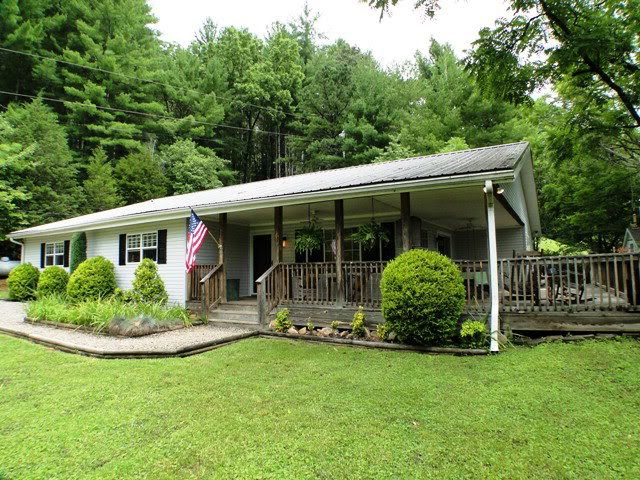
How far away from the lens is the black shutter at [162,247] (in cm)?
1195

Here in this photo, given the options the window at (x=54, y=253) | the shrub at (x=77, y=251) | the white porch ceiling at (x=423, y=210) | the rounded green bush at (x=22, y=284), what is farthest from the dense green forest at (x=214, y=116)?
the white porch ceiling at (x=423, y=210)

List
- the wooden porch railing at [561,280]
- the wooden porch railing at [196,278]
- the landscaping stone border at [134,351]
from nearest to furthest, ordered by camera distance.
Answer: the wooden porch railing at [561,280] → the landscaping stone border at [134,351] → the wooden porch railing at [196,278]

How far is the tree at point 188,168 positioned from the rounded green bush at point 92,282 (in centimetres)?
1421

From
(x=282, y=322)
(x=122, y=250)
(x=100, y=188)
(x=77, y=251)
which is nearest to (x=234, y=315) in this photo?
(x=282, y=322)

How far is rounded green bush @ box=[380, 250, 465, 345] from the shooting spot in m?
6.28

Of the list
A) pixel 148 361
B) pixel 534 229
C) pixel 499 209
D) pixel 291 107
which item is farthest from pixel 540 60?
pixel 291 107

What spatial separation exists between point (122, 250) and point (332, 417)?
11895 millimetres

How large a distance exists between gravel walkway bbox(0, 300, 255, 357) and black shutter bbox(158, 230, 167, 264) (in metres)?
3.52

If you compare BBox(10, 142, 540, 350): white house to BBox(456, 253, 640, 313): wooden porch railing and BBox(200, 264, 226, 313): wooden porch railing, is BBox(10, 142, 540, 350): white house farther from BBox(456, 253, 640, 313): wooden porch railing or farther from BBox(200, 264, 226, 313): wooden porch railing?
BBox(456, 253, 640, 313): wooden porch railing

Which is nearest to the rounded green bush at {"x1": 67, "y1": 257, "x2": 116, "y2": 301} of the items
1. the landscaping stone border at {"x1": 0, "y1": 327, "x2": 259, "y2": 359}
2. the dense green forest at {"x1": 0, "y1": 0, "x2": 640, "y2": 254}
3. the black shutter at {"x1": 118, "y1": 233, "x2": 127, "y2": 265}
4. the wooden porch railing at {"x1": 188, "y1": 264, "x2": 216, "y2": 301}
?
the black shutter at {"x1": 118, "y1": 233, "x2": 127, "y2": 265}

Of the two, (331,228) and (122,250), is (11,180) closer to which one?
(122,250)

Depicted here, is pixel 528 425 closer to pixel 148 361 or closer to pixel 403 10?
pixel 148 361

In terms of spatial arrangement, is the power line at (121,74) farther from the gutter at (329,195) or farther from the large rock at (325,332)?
the large rock at (325,332)

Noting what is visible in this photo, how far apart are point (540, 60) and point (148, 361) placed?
8.82 m
